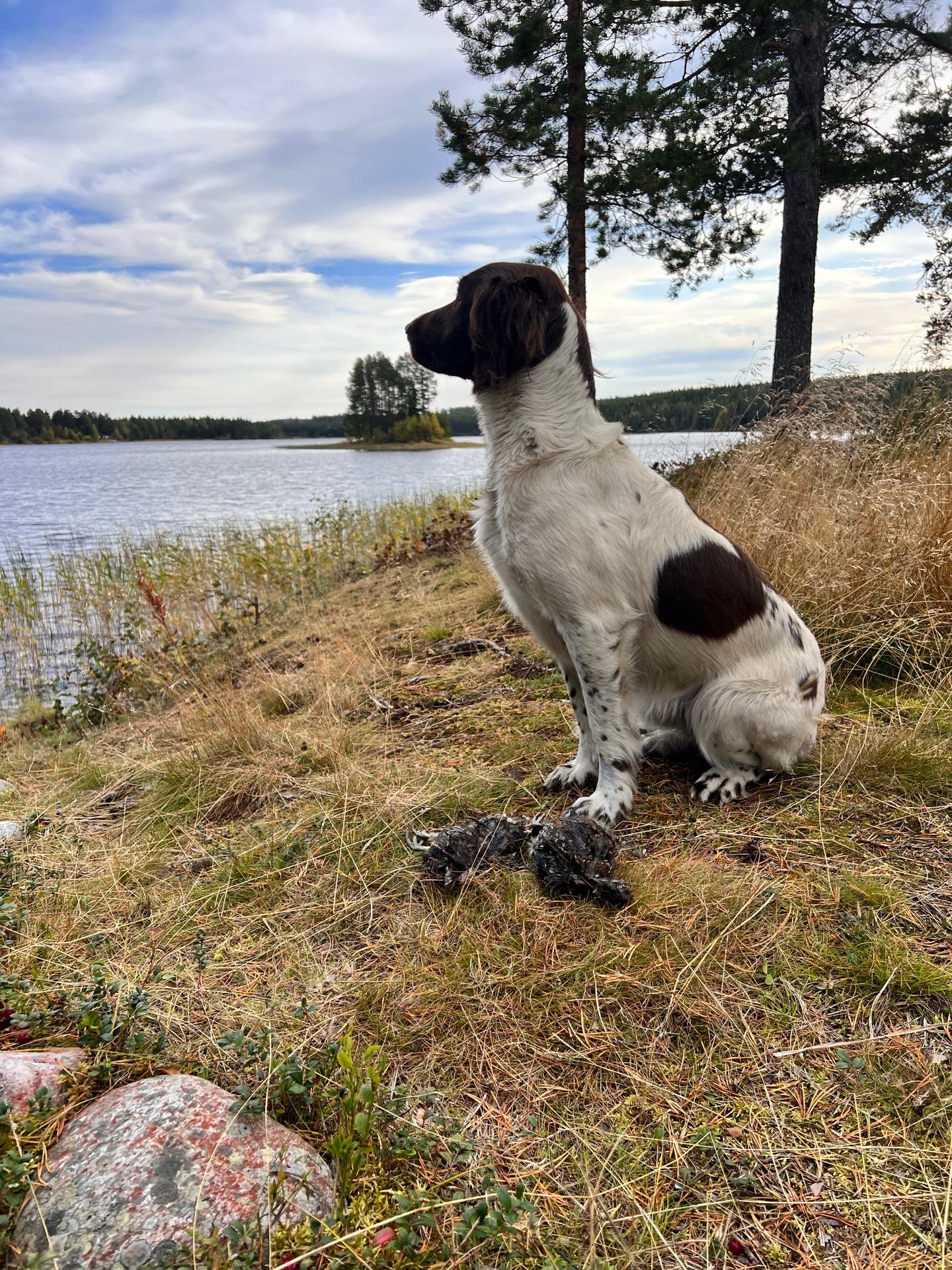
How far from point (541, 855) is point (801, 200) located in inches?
328

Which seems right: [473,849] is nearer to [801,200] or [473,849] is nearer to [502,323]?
[502,323]

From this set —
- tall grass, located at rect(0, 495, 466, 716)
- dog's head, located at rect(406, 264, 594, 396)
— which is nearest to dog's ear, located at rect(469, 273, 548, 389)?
dog's head, located at rect(406, 264, 594, 396)

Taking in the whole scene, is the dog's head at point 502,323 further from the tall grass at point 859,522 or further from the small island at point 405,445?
the small island at point 405,445

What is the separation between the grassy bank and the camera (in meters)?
1.33

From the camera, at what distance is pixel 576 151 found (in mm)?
6711

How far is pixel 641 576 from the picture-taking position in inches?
107

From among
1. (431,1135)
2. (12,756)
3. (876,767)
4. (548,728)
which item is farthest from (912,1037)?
(12,756)

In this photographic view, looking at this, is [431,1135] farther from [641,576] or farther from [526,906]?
[641,576]

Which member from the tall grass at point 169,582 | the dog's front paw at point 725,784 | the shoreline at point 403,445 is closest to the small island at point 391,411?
the shoreline at point 403,445

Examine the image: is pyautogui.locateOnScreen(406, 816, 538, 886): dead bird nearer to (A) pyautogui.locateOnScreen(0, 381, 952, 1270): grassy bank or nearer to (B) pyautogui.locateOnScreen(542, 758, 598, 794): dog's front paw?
(A) pyautogui.locateOnScreen(0, 381, 952, 1270): grassy bank

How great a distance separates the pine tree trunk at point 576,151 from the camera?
20.3 ft

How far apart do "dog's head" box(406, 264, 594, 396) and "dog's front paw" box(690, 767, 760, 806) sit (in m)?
1.56

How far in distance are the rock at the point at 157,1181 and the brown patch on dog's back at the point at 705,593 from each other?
2012 mm

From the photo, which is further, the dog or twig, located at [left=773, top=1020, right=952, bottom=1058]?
the dog
